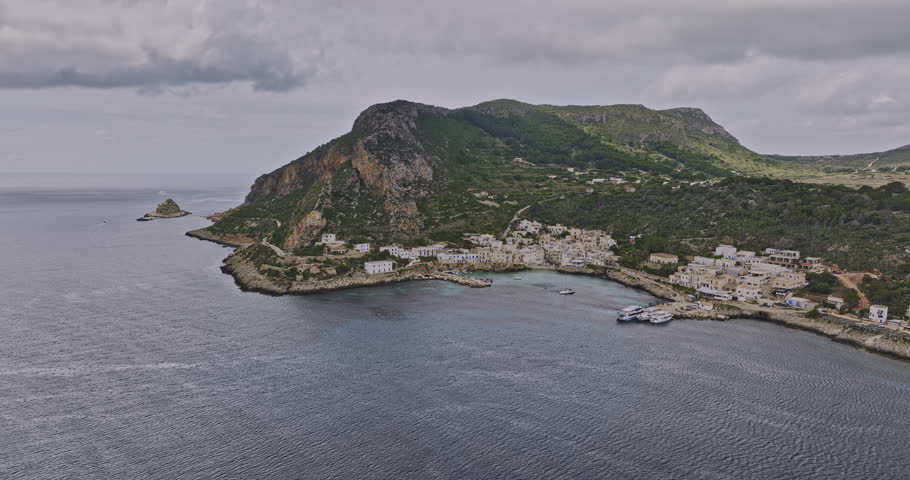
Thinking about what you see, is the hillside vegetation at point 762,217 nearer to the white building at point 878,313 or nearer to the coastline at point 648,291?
the white building at point 878,313

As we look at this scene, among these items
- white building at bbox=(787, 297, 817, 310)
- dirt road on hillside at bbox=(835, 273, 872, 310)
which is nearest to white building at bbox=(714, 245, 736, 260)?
dirt road on hillside at bbox=(835, 273, 872, 310)

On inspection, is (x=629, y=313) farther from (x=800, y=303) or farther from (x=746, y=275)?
(x=746, y=275)

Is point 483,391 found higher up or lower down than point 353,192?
lower down

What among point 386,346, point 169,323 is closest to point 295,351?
point 386,346

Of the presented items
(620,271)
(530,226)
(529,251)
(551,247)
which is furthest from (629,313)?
(530,226)

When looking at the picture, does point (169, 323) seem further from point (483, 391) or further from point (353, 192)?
point (353, 192)
